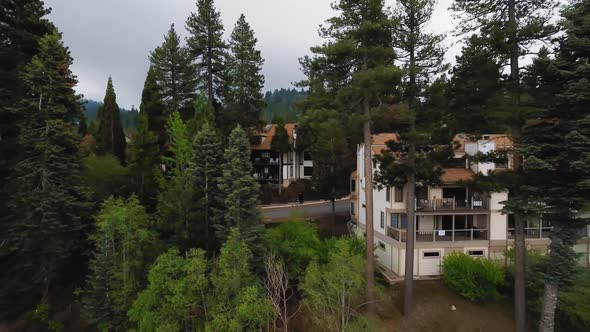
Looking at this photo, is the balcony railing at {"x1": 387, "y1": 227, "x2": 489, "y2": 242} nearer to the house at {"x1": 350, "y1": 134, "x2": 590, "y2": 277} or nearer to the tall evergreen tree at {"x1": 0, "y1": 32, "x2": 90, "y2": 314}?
the house at {"x1": 350, "y1": 134, "x2": 590, "y2": 277}

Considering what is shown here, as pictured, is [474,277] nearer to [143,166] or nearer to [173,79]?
[143,166]

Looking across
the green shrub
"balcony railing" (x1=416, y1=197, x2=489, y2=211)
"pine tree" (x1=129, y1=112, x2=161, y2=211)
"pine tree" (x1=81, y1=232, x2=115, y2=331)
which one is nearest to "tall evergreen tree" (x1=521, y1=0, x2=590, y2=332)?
the green shrub

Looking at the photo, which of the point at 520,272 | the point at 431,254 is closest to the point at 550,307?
the point at 520,272

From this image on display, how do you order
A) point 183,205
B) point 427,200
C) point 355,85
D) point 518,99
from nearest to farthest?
point 518,99
point 355,85
point 183,205
point 427,200

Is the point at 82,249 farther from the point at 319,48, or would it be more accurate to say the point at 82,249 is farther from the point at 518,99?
the point at 518,99

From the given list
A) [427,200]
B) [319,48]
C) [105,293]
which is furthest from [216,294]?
[427,200]

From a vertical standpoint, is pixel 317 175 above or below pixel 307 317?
above

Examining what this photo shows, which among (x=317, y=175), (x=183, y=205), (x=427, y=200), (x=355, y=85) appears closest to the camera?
(x=355, y=85)
